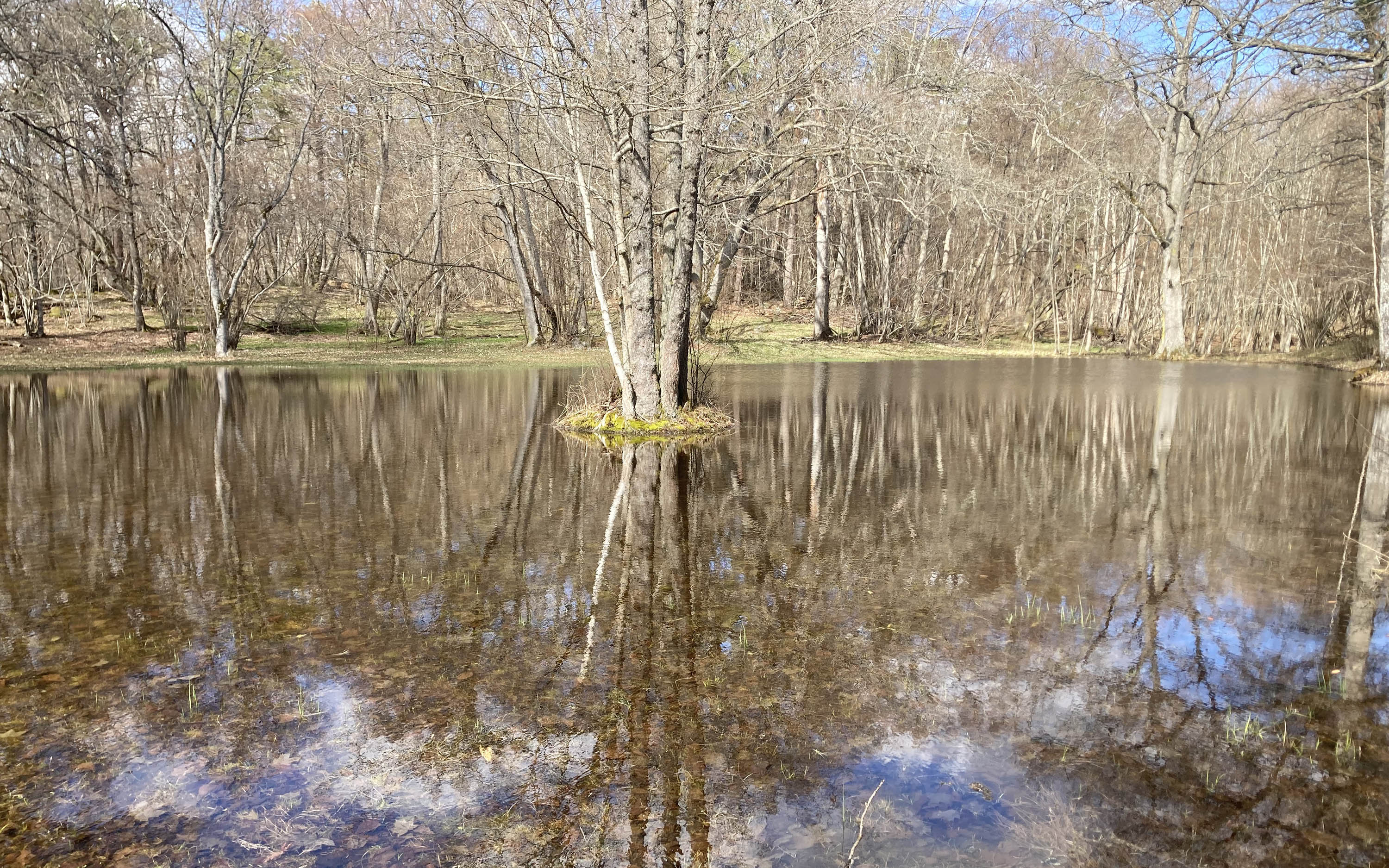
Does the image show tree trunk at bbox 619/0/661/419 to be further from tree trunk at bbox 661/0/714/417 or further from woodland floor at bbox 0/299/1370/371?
woodland floor at bbox 0/299/1370/371

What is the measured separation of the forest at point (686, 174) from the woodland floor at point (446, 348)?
83 centimetres

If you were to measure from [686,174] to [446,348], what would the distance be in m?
17.9

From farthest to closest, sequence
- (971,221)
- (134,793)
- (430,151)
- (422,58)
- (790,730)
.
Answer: (971,221)
(430,151)
(422,58)
(790,730)
(134,793)

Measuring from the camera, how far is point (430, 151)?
15312 mm

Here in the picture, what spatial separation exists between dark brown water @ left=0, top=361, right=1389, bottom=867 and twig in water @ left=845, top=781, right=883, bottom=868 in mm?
22

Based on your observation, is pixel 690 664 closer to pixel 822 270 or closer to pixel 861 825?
pixel 861 825

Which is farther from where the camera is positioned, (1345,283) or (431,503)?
(1345,283)

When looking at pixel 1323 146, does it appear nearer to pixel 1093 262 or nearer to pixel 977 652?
pixel 1093 262

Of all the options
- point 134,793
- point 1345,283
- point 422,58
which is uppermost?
point 422,58

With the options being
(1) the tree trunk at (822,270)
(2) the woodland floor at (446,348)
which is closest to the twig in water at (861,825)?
(2) the woodland floor at (446,348)

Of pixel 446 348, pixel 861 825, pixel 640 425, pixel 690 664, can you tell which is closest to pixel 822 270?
pixel 446 348

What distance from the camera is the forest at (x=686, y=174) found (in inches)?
522

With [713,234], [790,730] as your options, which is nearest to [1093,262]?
[713,234]

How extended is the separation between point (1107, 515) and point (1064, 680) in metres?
4.22
